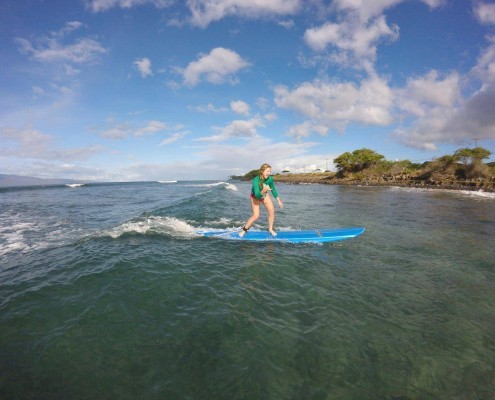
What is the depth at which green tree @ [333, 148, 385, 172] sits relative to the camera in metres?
84.1

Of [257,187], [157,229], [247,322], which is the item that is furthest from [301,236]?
[157,229]

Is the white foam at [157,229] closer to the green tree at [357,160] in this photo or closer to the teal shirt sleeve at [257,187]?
the teal shirt sleeve at [257,187]

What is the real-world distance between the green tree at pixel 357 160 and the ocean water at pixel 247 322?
82.5 meters

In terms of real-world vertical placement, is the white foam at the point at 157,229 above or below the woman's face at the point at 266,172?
below

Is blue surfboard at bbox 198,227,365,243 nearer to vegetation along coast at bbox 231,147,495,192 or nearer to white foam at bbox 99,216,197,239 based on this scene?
white foam at bbox 99,216,197,239

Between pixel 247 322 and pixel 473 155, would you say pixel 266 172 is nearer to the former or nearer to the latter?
pixel 247 322

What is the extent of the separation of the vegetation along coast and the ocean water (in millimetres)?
47558

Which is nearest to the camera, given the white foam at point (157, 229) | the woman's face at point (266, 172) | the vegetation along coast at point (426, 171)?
the woman's face at point (266, 172)

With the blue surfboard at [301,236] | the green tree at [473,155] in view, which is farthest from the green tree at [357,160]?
the blue surfboard at [301,236]

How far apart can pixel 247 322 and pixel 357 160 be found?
303ft

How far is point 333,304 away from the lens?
19.8ft

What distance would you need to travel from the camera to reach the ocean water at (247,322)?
3845 millimetres

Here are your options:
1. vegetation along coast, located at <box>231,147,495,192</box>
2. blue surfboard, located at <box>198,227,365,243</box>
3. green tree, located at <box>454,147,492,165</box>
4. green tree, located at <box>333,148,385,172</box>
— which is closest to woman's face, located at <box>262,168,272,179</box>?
blue surfboard, located at <box>198,227,365,243</box>

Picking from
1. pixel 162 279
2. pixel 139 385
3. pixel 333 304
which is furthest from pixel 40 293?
pixel 333 304
